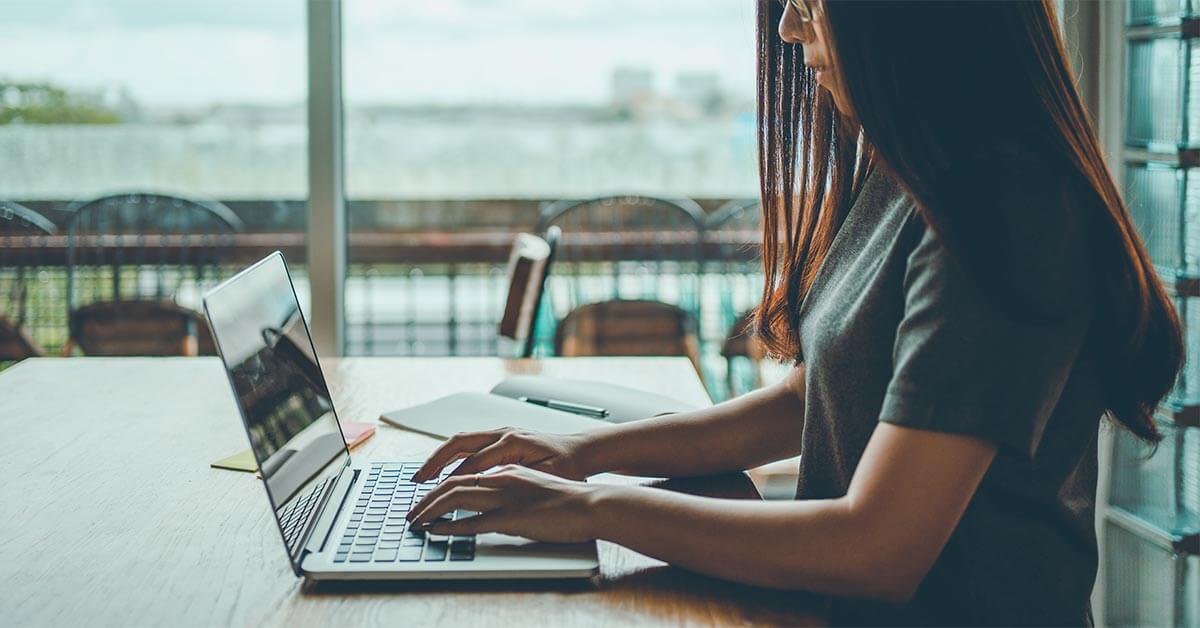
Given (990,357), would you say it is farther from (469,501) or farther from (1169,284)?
(1169,284)

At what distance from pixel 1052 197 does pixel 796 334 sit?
446mm

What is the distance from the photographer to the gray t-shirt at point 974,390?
0.91 meters

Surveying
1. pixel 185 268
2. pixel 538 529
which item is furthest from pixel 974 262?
pixel 185 268

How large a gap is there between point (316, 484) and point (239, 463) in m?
0.24

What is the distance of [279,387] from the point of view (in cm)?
116

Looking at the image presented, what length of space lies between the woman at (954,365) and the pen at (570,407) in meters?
0.51

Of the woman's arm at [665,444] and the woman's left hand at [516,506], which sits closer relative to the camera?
the woman's left hand at [516,506]

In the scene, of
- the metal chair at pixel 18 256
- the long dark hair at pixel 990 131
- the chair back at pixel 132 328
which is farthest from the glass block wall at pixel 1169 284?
the metal chair at pixel 18 256

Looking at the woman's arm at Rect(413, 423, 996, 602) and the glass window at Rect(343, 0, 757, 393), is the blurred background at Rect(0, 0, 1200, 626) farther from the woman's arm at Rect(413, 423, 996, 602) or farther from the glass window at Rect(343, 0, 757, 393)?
the woman's arm at Rect(413, 423, 996, 602)

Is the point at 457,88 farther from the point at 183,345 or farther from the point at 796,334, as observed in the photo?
the point at 796,334

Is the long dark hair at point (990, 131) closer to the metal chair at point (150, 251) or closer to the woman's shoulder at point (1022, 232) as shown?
the woman's shoulder at point (1022, 232)

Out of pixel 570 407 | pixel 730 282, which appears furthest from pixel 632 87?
pixel 570 407

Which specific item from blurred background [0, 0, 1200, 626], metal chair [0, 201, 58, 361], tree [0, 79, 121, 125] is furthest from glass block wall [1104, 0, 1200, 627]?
metal chair [0, 201, 58, 361]

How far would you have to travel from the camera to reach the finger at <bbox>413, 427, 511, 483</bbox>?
1.24 m
